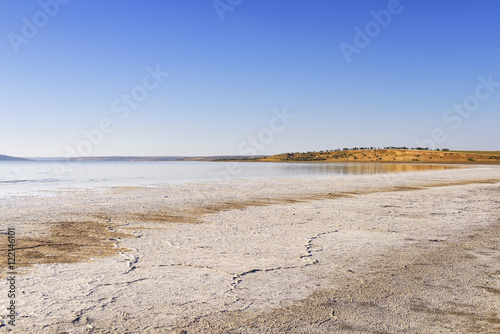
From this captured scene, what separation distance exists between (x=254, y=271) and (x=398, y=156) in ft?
267

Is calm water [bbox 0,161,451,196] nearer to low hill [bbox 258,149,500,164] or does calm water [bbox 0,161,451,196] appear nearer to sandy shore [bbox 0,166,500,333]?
sandy shore [bbox 0,166,500,333]

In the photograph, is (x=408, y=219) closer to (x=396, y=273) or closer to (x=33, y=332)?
(x=396, y=273)

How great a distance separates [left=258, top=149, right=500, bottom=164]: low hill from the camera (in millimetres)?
73500

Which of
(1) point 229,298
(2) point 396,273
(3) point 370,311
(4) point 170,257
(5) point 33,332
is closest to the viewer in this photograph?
(5) point 33,332

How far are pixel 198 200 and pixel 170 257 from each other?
7862mm

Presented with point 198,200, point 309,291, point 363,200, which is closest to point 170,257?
point 309,291

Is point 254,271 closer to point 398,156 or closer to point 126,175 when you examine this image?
point 126,175

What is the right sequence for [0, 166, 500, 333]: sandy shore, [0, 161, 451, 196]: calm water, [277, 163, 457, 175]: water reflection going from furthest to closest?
[277, 163, 457, 175]: water reflection < [0, 161, 451, 196]: calm water < [0, 166, 500, 333]: sandy shore

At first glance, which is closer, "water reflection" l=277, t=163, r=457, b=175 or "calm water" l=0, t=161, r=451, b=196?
"calm water" l=0, t=161, r=451, b=196

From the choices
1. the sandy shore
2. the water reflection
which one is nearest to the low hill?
the water reflection

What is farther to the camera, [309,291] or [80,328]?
[309,291]

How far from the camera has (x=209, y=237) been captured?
7.88 m

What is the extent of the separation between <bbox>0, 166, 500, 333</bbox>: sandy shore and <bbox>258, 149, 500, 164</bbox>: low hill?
69951 mm

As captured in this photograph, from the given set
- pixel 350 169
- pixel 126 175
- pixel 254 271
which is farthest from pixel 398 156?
pixel 254 271
